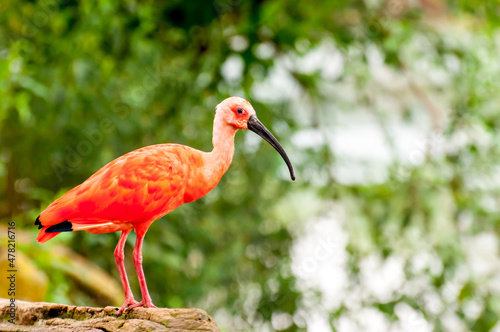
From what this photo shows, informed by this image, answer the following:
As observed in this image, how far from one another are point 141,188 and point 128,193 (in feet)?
0.17

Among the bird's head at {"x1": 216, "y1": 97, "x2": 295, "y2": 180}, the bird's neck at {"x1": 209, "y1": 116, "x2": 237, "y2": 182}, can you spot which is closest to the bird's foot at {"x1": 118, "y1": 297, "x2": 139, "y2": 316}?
the bird's neck at {"x1": 209, "y1": 116, "x2": 237, "y2": 182}

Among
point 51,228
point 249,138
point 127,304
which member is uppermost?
point 51,228

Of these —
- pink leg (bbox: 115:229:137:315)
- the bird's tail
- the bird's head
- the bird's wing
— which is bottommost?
pink leg (bbox: 115:229:137:315)

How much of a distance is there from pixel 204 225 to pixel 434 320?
8.39 ft

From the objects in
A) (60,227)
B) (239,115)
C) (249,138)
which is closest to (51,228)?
(60,227)

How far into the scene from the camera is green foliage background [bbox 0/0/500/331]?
16.6 ft

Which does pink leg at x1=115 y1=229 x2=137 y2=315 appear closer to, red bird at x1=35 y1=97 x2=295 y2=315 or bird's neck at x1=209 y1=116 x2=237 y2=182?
red bird at x1=35 y1=97 x2=295 y2=315

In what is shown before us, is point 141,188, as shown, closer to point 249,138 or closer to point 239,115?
point 239,115

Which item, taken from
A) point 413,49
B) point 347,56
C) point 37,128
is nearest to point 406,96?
point 413,49

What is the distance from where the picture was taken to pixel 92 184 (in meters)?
2.34

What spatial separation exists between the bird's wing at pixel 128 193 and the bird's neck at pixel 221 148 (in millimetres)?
119

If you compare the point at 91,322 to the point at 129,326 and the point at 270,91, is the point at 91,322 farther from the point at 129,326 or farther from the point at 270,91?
the point at 270,91

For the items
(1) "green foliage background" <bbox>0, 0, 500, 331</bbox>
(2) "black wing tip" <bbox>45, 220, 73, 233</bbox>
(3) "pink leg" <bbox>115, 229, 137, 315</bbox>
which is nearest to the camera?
(2) "black wing tip" <bbox>45, 220, 73, 233</bbox>

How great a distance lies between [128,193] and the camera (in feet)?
7.53
